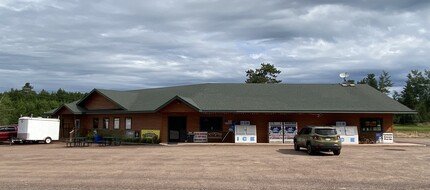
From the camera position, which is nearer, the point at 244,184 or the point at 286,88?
the point at 244,184

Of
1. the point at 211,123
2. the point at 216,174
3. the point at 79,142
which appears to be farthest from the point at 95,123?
the point at 216,174

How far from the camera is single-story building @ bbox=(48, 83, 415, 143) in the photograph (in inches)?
1262

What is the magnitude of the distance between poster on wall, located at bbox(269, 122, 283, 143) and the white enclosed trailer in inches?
727

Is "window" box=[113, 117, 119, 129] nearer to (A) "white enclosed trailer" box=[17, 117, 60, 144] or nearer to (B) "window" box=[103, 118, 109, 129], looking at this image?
(B) "window" box=[103, 118, 109, 129]

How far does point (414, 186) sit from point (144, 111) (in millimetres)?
23977

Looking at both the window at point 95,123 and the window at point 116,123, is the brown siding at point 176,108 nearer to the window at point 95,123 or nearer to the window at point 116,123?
the window at point 116,123

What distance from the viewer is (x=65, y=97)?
97250mm

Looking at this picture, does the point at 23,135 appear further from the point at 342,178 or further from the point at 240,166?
the point at 342,178

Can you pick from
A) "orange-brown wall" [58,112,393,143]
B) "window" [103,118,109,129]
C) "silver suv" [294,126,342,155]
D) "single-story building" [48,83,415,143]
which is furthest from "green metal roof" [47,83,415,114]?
"silver suv" [294,126,342,155]

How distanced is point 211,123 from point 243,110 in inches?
121

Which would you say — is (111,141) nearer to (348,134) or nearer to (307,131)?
(307,131)

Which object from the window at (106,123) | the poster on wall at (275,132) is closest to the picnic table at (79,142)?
the window at (106,123)

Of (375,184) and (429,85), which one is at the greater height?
(429,85)

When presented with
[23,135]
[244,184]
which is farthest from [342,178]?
[23,135]
